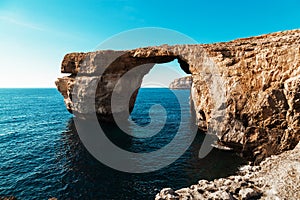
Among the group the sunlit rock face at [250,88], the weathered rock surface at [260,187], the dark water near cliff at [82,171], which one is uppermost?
the sunlit rock face at [250,88]

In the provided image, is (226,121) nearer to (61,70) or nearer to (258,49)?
(258,49)

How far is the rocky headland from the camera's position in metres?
14.5

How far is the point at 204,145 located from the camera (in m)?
30.9

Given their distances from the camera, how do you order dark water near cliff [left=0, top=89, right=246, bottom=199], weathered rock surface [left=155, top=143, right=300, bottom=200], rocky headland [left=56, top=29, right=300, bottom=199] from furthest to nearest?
1. dark water near cliff [left=0, top=89, right=246, bottom=199]
2. rocky headland [left=56, top=29, right=300, bottom=199]
3. weathered rock surface [left=155, top=143, right=300, bottom=200]

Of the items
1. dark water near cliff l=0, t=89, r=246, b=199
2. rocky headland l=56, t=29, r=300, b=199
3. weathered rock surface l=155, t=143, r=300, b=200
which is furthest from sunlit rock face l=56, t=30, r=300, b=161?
weathered rock surface l=155, t=143, r=300, b=200

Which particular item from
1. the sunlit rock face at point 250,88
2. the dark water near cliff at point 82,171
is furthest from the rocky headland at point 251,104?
the dark water near cliff at point 82,171

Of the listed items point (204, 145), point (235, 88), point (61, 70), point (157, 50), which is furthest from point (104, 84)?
point (235, 88)

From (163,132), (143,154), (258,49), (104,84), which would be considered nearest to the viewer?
(258,49)

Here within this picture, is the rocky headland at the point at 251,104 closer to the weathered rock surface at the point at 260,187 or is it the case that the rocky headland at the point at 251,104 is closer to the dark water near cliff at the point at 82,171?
the weathered rock surface at the point at 260,187

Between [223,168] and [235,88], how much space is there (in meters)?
10.6

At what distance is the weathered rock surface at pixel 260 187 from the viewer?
42.2 ft

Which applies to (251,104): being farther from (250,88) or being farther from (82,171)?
(82,171)

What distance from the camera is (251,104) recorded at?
24297 mm

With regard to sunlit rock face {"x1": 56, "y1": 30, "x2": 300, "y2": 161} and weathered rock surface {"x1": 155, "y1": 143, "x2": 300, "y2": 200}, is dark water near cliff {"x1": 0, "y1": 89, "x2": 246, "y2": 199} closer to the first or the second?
sunlit rock face {"x1": 56, "y1": 30, "x2": 300, "y2": 161}
